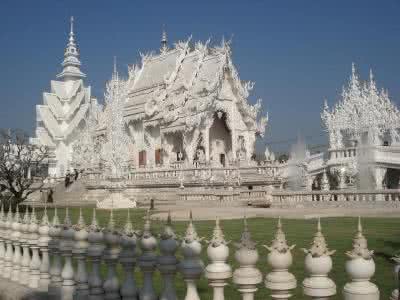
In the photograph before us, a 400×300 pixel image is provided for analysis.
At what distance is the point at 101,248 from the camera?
4.54 m

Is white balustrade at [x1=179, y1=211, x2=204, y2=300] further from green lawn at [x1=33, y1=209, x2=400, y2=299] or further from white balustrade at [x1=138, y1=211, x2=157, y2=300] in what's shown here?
green lawn at [x1=33, y1=209, x2=400, y2=299]

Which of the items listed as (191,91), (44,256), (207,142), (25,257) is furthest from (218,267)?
(191,91)

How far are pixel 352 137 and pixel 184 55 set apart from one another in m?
15.1

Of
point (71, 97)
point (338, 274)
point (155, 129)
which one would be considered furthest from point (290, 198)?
point (71, 97)

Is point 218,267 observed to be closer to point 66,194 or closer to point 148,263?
point 148,263

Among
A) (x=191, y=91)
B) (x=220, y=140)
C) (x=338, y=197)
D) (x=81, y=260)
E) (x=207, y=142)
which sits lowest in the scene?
(x=81, y=260)

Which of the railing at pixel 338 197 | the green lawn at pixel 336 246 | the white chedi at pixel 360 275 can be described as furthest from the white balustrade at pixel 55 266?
the railing at pixel 338 197

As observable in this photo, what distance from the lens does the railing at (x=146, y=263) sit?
2.86 meters

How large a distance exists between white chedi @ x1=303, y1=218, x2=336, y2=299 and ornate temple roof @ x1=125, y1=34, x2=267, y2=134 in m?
33.4

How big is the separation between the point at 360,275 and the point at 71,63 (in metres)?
64.7

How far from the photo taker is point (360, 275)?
8.86ft

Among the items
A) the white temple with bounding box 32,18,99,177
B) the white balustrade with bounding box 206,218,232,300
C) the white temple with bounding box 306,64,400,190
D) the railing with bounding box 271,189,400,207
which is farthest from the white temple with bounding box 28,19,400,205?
the white balustrade with bounding box 206,218,232,300

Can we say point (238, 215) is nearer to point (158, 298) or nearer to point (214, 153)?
point (158, 298)

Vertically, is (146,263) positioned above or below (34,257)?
above
